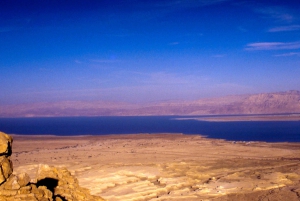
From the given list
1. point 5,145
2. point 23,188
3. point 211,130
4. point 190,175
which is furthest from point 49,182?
point 211,130

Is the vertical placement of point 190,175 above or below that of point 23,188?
below

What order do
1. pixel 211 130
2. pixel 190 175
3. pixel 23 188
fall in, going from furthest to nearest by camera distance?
pixel 211 130 → pixel 190 175 → pixel 23 188

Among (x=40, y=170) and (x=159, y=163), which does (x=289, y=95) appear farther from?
(x=40, y=170)

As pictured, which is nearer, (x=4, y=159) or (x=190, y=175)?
(x=4, y=159)

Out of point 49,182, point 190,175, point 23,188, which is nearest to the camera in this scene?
point 23,188

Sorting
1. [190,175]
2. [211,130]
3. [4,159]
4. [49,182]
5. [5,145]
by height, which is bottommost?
[190,175]

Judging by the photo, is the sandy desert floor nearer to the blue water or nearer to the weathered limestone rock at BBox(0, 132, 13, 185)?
the weathered limestone rock at BBox(0, 132, 13, 185)

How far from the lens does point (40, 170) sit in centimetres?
670

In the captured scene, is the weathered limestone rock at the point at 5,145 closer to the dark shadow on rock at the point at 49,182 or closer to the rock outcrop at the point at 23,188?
the rock outcrop at the point at 23,188

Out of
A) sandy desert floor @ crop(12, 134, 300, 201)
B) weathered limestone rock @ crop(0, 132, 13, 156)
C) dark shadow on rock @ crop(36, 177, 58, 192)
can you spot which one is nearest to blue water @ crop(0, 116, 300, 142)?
sandy desert floor @ crop(12, 134, 300, 201)

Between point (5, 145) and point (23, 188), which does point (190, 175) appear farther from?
point (5, 145)

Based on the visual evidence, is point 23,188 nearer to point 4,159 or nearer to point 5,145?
point 4,159

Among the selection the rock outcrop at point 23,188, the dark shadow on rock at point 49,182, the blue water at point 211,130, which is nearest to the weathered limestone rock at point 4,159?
the rock outcrop at point 23,188

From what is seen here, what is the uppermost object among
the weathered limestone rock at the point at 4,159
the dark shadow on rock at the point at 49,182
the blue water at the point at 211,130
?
the weathered limestone rock at the point at 4,159
